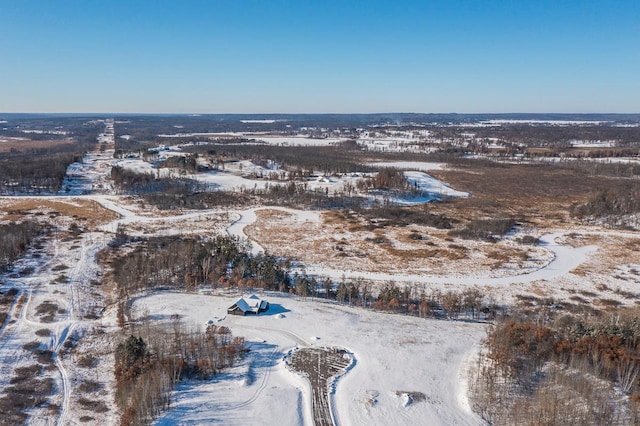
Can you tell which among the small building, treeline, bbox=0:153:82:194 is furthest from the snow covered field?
treeline, bbox=0:153:82:194

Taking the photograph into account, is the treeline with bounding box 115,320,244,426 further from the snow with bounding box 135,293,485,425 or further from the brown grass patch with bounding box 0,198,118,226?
the brown grass patch with bounding box 0,198,118,226

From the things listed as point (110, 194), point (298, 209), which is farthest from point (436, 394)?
point (110, 194)

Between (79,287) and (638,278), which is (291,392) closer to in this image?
(79,287)

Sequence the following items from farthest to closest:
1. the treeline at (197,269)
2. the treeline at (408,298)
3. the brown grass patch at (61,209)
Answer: the brown grass patch at (61,209) → the treeline at (197,269) → the treeline at (408,298)

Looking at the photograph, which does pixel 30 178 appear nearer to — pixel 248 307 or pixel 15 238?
pixel 15 238

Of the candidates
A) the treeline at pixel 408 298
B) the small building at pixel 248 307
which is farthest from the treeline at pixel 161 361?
the treeline at pixel 408 298

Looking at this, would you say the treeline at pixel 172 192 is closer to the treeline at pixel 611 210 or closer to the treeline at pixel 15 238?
the treeline at pixel 15 238
